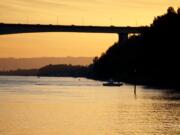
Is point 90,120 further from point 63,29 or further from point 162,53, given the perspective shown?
point 63,29

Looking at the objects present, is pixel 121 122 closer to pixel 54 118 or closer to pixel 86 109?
pixel 54 118

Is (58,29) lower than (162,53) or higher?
higher

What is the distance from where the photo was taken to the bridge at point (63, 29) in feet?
506

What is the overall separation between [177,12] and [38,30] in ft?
95.8

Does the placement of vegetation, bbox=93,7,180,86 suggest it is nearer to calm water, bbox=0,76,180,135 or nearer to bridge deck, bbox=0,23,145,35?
bridge deck, bbox=0,23,145,35

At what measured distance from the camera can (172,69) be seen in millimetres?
133500

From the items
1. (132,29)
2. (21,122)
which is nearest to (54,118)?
(21,122)

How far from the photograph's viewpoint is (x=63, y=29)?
16912 cm

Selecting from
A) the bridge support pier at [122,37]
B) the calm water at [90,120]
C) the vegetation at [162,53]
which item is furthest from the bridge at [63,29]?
the calm water at [90,120]

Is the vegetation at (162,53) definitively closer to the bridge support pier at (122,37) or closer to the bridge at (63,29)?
the bridge at (63,29)

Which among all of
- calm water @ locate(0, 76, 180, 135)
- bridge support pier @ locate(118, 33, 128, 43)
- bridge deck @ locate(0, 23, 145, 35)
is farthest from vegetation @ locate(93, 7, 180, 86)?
calm water @ locate(0, 76, 180, 135)

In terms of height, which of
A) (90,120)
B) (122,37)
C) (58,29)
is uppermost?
(58,29)

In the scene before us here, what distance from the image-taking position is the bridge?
506 ft

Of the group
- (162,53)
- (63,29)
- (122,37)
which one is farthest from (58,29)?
(162,53)
